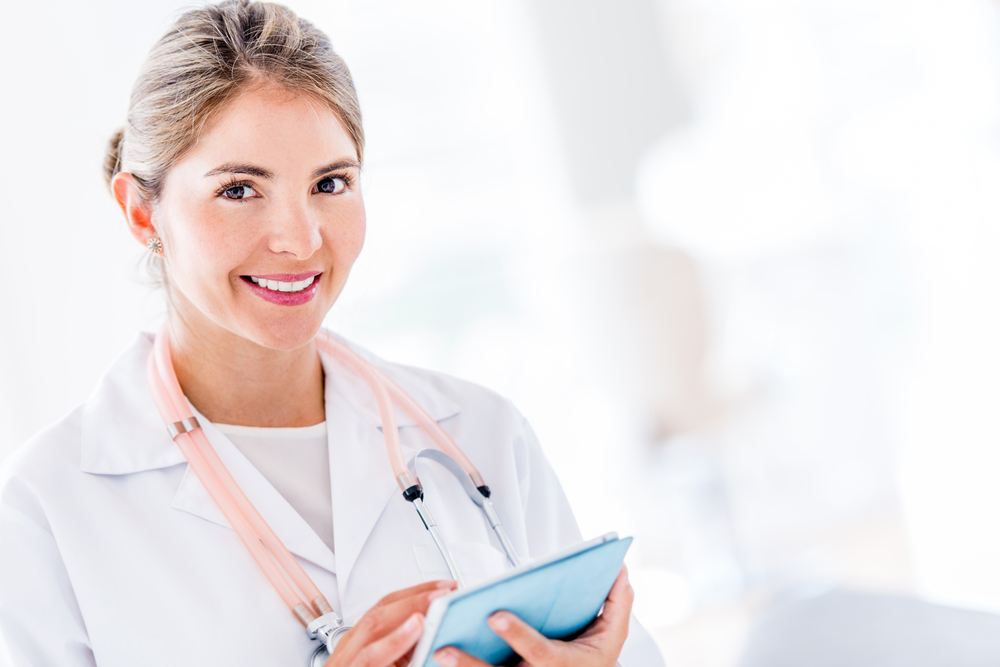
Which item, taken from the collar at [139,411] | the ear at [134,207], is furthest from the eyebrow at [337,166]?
the collar at [139,411]

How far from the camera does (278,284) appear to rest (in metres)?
1.03

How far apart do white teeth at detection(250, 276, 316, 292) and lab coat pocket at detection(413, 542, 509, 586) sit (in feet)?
1.22

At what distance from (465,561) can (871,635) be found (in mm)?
754

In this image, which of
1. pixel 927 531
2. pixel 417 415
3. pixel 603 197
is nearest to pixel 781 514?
pixel 927 531

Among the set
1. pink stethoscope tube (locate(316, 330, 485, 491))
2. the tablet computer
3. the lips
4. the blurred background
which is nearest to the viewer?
the tablet computer

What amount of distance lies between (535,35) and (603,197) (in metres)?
0.79

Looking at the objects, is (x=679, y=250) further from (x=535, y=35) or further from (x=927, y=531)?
(x=927, y=531)

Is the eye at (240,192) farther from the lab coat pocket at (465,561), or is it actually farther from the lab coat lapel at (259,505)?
the lab coat pocket at (465,561)

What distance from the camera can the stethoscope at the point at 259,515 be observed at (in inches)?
36.6

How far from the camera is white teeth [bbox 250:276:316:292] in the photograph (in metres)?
1.02

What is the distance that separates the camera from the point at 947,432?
135 inches

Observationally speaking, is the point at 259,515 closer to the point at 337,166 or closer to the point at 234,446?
the point at 234,446

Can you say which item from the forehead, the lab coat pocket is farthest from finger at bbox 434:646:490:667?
the forehead

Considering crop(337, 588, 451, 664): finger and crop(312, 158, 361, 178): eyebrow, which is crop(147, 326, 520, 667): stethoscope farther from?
crop(312, 158, 361, 178): eyebrow
